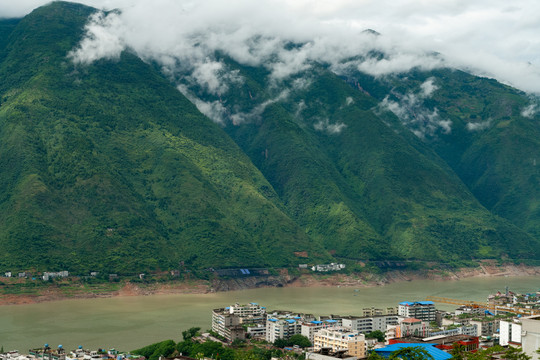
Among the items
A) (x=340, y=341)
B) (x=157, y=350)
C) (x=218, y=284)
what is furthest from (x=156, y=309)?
(x=340, y=341)

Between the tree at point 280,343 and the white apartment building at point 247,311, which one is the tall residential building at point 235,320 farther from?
the tree at point 280,343

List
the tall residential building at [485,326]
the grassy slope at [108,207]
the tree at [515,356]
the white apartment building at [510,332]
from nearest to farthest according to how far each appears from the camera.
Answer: the tree at [515,356]
the white apartment building at [510,332]
the tall residential building at [485,326]
the grassy slope at [108,207]

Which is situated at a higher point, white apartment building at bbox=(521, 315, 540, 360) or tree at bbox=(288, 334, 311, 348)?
white apartment building at bbox=(521, 315, 540, 360)

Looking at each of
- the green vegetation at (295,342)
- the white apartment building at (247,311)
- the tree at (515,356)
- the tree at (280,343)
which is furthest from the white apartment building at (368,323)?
the tree at (515,356)

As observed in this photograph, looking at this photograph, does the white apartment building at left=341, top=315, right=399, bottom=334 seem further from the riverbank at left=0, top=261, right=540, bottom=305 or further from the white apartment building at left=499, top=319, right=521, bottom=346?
the riverbank at left=0, top=261, right=540, bottom=305

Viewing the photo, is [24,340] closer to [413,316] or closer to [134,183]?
[413,316]

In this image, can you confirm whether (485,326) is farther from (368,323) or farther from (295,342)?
(295,342)

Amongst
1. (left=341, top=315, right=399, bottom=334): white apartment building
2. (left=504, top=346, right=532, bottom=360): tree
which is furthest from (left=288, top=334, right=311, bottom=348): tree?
(left=504, top=346, right=532, bottom=360): tree

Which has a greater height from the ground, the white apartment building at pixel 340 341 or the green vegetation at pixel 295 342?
the white apartment building at pixel 340 341
